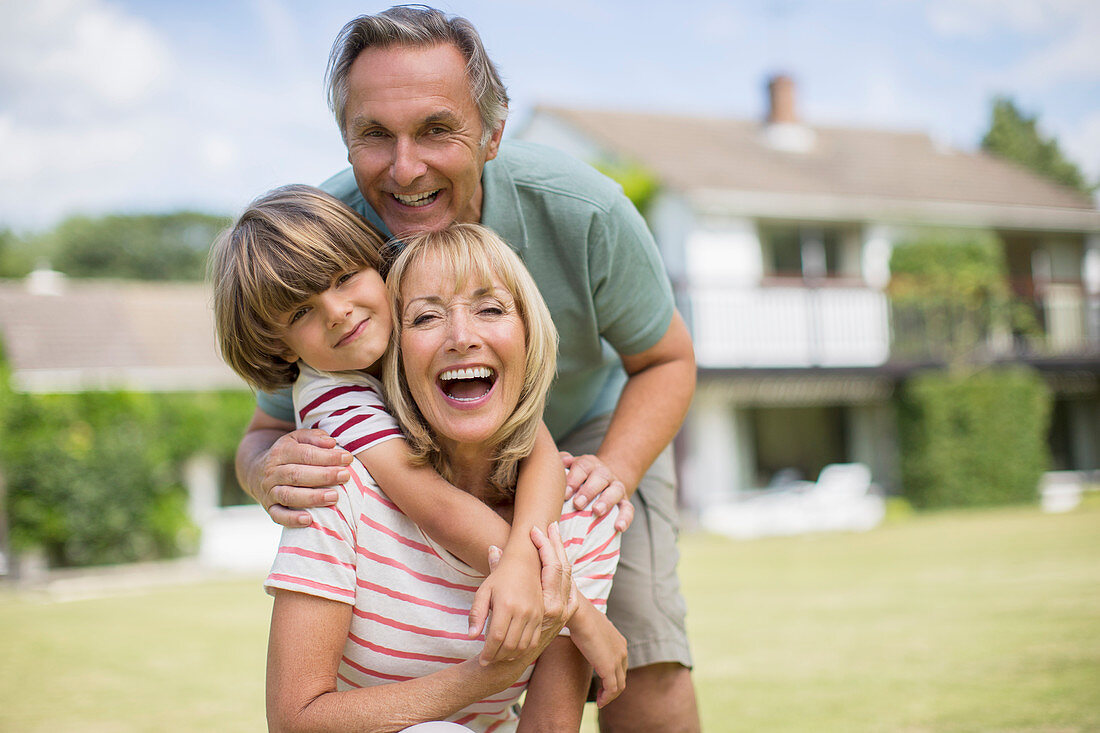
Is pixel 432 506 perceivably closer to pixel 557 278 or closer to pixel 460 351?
pixel 460 351

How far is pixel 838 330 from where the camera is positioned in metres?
21.4

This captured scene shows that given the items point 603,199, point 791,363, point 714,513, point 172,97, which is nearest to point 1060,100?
point 791,363

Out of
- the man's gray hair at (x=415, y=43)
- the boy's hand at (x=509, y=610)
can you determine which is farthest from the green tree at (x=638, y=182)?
the boy's hand at (x=509, y=610)

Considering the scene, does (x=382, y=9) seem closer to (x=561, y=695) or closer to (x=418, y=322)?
(x=418, y=322)

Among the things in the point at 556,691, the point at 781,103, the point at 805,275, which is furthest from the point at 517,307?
the point at 781,103

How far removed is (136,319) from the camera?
87.6 ft

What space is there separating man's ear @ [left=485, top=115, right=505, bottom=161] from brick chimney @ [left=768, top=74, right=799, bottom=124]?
2528 cm

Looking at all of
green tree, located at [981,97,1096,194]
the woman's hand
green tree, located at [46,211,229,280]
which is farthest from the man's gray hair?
green tree, located at [981,97,1096,194]

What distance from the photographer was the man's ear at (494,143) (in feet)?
9.64

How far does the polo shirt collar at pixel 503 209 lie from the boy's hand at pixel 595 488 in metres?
0.67

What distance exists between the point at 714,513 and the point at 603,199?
17.3 meters

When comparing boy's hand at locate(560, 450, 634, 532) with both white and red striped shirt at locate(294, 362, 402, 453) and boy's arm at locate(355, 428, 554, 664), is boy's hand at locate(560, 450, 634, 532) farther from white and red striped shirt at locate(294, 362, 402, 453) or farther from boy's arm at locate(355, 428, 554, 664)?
white and red striped shirt at locate(294, 362, 402, 453)

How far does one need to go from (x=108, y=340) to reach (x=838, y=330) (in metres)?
17.0

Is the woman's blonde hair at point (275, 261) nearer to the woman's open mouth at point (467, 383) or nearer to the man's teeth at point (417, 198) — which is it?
the man's teeth at point (417, 198)
